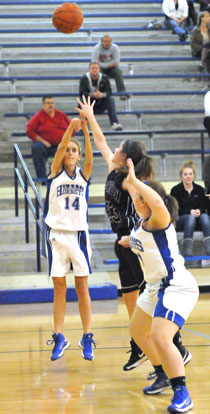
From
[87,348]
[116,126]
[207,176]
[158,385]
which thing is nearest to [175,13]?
[116,126]

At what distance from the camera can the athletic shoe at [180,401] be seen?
3.63 m

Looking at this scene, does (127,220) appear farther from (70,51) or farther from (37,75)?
(70,51)

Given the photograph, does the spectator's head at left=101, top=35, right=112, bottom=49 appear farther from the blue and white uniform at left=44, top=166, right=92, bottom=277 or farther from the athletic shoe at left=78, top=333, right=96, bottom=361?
the athletic shoe at left=78, top=333, right=96, bottom=361

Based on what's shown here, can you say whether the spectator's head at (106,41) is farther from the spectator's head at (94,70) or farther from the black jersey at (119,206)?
the black jersey at (119,206)

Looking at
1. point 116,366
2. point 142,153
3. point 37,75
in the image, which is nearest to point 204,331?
point 116,366

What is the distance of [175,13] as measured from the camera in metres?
14.8

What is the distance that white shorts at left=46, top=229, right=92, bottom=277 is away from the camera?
16.1 ft

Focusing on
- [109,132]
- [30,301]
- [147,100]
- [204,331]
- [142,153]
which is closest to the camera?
[142,153]

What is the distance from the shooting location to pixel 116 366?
184 inches

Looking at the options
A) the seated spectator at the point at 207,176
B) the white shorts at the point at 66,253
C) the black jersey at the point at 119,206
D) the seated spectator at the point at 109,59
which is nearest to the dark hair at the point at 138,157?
the black jersey at the point at 119,206

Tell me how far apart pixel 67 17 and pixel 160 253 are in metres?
5.98

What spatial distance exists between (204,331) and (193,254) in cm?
325

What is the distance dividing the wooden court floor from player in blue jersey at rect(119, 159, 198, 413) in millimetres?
176

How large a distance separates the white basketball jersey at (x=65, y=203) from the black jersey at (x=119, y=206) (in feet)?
1.11
